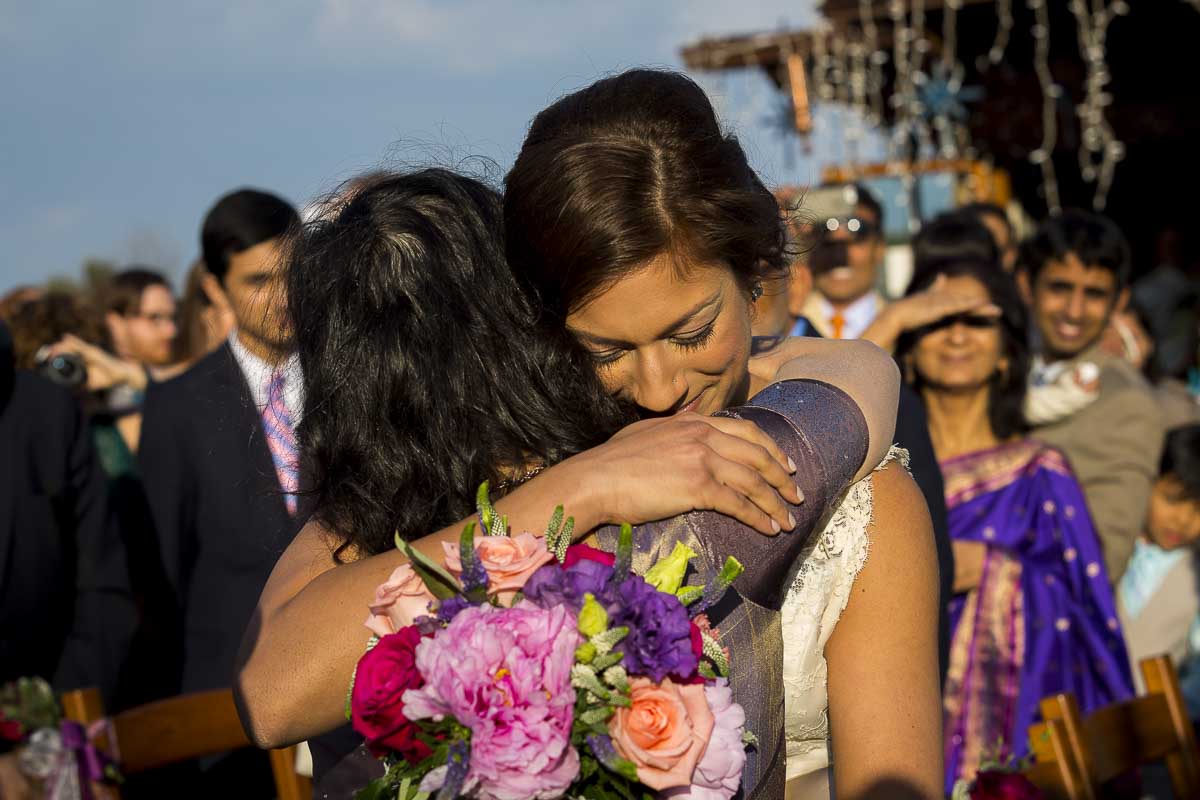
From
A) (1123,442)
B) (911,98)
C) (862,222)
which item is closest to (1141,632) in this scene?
(1123,442)

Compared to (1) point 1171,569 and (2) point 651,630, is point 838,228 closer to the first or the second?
(1) point 1171,569

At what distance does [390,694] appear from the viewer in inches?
52.4

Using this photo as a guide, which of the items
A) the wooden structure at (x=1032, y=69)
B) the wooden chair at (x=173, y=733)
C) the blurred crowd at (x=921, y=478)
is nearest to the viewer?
the wooden chair at (x=173, y=733)

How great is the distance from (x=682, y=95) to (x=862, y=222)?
3.49 metres

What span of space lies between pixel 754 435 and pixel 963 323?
110 inches

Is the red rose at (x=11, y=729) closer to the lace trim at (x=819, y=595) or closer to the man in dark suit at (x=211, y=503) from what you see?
the man in dark suit at (x=211, y=503)

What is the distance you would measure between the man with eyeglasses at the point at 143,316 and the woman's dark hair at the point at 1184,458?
4307 millimetres

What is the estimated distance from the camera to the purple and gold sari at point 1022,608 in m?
3.84

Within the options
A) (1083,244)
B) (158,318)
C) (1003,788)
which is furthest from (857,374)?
(158,318)

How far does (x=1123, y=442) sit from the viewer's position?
466 centimetres

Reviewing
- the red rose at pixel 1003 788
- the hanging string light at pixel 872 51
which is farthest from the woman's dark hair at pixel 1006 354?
the hanging string light at pixel 872 51

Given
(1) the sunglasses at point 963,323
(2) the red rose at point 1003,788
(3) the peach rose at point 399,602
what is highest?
(3) the peach rose at point 399,602

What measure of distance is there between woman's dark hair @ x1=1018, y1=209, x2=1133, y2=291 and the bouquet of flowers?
4194mm

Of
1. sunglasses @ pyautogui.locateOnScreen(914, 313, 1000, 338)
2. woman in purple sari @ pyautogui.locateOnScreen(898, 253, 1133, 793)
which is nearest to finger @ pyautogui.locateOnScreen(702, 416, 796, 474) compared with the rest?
woman in purple sari @ pyautogui.locateOnScreen(898, 253, 1133, 793)
